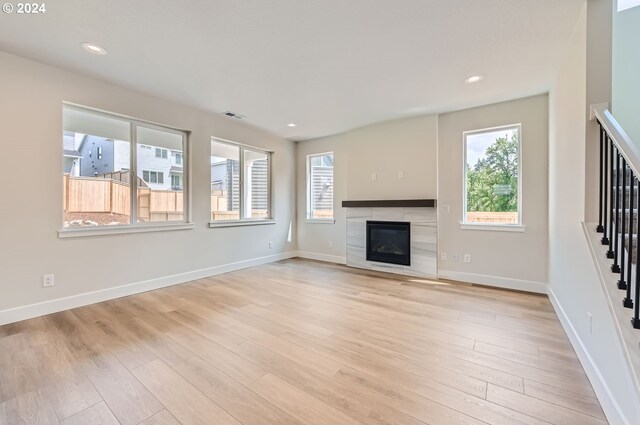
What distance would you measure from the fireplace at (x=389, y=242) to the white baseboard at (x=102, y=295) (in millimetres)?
2398

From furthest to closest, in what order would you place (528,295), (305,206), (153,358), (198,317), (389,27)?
(305,206), (528,295), (198,317), (389,27), (153,358)

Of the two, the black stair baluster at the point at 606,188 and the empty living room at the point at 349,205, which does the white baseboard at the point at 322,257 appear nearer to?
the empty living room at the point at 349,205

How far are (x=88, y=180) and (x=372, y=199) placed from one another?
13.5 ft

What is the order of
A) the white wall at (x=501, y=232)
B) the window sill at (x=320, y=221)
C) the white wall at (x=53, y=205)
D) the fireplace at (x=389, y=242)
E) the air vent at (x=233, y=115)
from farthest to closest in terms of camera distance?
the window sill at (x=320, y=221)
the fireplace at (x=389, y=242)
the air vent at (x=233, y=115)
the white wall at (x=501, y=232)
the white wall at (x=53, y=205)

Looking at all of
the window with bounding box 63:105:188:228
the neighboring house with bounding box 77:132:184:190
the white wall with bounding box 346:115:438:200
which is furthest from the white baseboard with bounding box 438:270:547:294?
the neighboring house with bounding box 77:132:184:190

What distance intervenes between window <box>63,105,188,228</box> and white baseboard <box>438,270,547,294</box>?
4.17 m

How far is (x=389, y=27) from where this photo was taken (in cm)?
220

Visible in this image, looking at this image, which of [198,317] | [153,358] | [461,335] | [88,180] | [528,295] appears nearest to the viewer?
[153,358]

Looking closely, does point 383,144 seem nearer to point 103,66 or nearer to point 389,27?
point 389,27

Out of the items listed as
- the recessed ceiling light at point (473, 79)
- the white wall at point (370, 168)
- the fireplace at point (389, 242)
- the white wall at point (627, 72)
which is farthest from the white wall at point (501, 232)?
the white wall at point (627, 72)

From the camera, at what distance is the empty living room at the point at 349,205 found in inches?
64.0

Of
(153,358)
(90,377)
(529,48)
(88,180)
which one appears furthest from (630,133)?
(88,180)

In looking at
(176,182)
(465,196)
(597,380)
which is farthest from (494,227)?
(176,182)

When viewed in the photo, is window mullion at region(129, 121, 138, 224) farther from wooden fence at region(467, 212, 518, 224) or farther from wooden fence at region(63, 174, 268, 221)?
wooden fence at region(467, 212, 518, 224)
